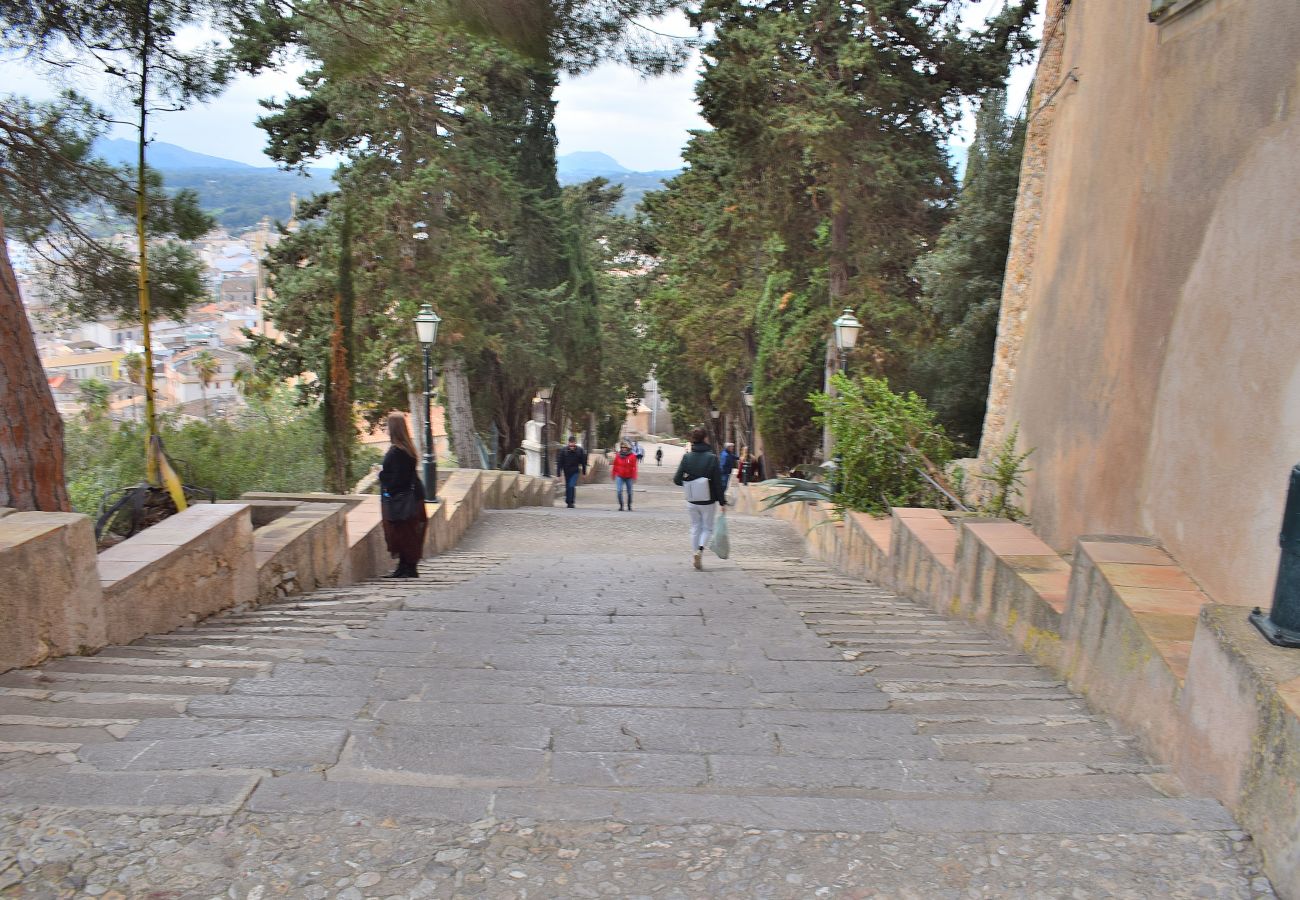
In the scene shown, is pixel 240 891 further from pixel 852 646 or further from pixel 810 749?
pixel 852 646

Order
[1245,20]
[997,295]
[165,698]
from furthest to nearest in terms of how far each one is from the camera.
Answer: [997,295] → [1245,20] → [165,698]

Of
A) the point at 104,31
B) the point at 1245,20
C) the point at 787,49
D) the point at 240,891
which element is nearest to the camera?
the point at 240,891

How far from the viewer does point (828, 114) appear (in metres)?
18.6

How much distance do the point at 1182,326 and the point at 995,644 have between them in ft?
6.09

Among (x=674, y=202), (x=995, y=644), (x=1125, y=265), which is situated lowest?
(x=995, y=644)

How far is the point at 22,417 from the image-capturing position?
5.92 metres

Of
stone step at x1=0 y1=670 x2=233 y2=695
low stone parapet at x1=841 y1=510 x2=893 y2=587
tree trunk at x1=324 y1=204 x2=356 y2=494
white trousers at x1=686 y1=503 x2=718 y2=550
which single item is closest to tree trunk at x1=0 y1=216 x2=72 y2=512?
stone step at x1=0 y1=670 x2=233 y2=695

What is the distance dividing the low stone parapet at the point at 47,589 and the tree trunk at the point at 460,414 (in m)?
19.5

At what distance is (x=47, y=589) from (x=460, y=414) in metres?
20.8

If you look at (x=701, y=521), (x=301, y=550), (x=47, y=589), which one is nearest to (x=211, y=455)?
(x=701, y=521)

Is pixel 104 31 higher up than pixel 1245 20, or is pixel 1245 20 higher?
pixel 104 31

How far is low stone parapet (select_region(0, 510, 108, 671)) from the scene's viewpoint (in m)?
3.92

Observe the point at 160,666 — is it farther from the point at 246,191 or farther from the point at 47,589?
the point at 246,191

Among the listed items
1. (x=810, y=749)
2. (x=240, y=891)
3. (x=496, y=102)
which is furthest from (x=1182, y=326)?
(x=496, y=102)
